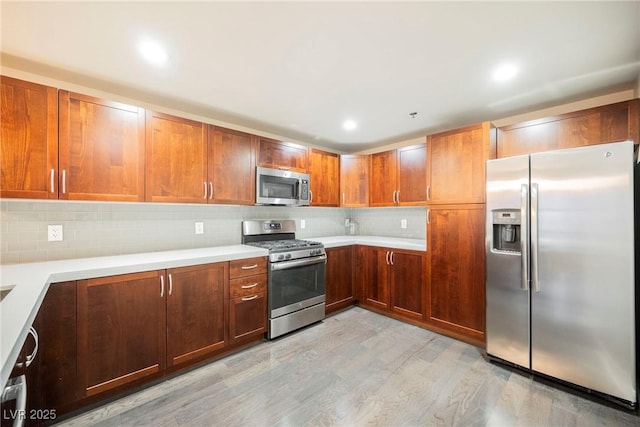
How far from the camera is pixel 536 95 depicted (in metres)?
2.36

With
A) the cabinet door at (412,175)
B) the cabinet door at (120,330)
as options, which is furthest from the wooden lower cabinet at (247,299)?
the cabinet door at (412,175)

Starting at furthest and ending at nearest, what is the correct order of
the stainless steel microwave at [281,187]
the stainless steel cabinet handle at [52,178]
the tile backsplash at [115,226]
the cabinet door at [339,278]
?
the cabinet door at [339,278]
the stainless steel microwave at [281,187]
the tile backsplash at [115,226]
the stainless steel cabinet handle at [52,178]

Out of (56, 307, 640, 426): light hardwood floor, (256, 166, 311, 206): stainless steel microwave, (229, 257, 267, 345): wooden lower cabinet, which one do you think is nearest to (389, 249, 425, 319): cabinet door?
(56, 307, 640, 426): light hardwood floor

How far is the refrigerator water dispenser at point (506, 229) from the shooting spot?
2.21 meters

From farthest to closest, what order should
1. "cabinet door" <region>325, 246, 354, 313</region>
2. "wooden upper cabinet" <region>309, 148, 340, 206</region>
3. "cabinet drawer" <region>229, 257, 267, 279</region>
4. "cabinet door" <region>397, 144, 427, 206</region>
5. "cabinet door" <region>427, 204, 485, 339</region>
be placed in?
"wooden upper cabinet" <region>309, 148, 340, 206</region> → "cabinet door" <region>325, 246, 354, 313</region> → "cabinet door" <region>397, 144, 427, 206</region> → "cabinet door" <region>427, 204, 485, 339</region> → "cabinet drawer" <region>229, 257, 267, 279</region>

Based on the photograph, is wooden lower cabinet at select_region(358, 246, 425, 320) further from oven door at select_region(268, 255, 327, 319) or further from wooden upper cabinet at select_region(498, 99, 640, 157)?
wooden upper cabinet at select_region(498, 99, 640, 157)

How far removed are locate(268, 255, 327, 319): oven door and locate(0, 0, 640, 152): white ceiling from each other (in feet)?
5.50

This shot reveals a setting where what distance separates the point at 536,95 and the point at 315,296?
295 cm

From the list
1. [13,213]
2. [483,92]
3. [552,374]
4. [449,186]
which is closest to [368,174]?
[449,186]

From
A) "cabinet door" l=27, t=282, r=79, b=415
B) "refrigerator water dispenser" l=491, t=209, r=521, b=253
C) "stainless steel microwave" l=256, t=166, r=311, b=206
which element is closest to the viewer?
"cabinet door" l=27, t=282, r=79, b=415

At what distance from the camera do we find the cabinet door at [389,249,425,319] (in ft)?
9.89

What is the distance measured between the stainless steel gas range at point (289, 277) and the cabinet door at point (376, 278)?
699 millimetres

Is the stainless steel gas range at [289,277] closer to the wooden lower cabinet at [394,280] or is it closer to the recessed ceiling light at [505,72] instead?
the wooden lower cabinet at [394,280]

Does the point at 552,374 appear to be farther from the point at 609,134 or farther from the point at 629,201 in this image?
the point at 609,134
